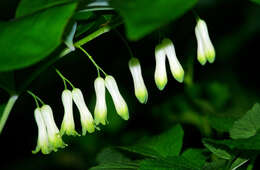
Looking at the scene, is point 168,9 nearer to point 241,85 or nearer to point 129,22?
point 129,22

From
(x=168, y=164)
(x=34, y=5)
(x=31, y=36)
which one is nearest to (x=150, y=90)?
(x=168, y=164)

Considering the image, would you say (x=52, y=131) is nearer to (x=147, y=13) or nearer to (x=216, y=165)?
(x=216, y=165)

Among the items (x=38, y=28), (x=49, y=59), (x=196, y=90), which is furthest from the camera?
(x=196, y=90)

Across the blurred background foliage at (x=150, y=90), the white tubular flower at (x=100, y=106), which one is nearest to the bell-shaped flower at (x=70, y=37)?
the white tubular flower at (x=100, y=106)

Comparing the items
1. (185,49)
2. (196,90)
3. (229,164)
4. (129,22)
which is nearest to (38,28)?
(129,22)

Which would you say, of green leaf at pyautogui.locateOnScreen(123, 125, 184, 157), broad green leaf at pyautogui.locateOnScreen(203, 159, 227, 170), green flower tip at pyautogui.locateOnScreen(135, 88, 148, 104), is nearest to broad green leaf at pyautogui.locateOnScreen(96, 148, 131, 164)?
green leaf at pyautogui.locateOnScreen(123, 125, 184, 157)

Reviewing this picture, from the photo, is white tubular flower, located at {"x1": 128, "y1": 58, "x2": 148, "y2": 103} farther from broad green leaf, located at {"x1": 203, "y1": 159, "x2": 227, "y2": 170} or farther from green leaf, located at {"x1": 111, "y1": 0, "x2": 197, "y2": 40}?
green leaf, located at {"x1": 111, "y1": 0, "x2": 197, "y2": 40}

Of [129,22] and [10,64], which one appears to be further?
[10,64]

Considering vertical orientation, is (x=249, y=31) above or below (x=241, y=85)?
above
